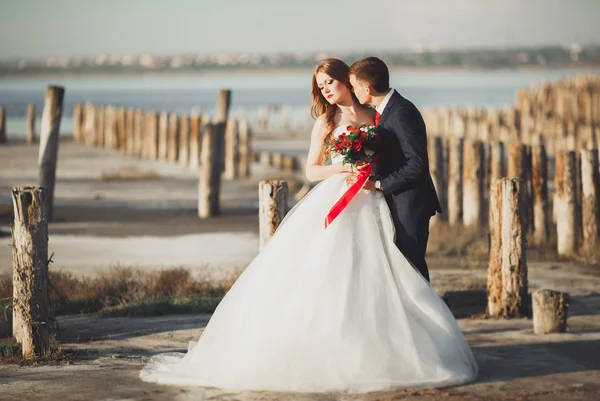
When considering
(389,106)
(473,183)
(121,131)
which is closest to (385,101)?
(389,106)

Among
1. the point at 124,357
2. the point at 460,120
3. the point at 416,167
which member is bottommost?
the point at 124,357

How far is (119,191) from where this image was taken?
19766 mm

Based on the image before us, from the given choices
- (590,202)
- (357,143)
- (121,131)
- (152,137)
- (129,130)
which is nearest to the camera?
(357,143)

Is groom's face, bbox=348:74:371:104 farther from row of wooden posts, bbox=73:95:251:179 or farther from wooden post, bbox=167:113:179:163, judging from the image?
wooden post, bbox=167:113:179:163

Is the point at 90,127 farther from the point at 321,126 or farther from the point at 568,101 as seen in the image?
the point at 321,126

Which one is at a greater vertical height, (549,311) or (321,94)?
(321,94)

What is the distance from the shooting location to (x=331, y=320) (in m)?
6.21

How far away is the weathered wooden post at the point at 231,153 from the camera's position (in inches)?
861

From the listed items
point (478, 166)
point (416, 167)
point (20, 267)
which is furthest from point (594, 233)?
point (20, 267)

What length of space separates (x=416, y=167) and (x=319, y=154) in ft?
2.00

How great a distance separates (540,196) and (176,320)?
525 centimetres

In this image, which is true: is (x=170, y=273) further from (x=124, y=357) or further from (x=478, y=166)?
(x=478, y=166)

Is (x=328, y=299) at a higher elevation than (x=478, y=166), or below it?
below

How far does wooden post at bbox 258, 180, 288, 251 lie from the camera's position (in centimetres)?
812
